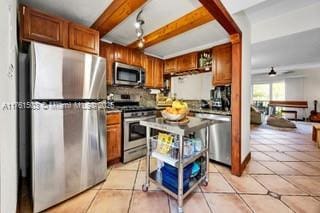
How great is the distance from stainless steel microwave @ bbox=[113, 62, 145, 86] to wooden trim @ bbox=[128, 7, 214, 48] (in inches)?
26.7

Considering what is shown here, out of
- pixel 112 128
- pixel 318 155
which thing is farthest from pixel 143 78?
pixel 318 155

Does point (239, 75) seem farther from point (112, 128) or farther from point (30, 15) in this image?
point (30, 15)

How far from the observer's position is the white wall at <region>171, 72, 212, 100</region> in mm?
3717

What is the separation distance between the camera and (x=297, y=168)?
8.74ft

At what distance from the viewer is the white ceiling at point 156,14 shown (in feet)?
6.53

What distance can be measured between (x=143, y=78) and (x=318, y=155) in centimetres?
386

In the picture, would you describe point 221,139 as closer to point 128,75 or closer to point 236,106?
point 236,106

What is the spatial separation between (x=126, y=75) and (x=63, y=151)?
1977 mm

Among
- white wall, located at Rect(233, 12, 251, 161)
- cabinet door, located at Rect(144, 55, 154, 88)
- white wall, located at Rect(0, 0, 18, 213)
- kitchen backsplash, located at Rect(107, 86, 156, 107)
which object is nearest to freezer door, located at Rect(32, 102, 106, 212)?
white wall, located at Rect(0, 0, 18, 213)

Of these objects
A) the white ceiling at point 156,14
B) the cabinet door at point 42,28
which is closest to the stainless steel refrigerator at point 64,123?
the cabinet door at point 42,28

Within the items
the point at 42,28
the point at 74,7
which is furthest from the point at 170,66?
the point at 42,28

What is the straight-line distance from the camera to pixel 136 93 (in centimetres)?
386

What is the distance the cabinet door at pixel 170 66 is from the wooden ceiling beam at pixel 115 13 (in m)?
1.88

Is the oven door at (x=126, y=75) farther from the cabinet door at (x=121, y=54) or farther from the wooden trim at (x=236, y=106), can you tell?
the wooden trim at (x=236, y=106)
